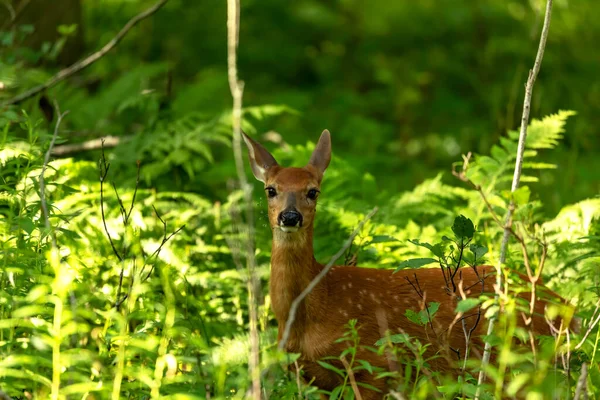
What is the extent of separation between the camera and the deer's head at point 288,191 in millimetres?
4426

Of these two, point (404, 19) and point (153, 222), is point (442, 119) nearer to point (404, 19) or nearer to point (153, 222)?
point (404, 19)

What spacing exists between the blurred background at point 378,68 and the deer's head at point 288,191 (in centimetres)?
272

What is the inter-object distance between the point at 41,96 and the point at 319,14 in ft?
16.6

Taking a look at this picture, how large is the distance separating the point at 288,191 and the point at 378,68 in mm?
6205

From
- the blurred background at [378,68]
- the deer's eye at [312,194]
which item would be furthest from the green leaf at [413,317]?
the blurred background at [378,68]

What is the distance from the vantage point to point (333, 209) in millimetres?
5375

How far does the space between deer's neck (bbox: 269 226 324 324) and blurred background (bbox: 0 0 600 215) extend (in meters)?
3.24

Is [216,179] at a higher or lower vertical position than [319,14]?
lower

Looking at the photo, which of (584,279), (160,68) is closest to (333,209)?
(584,279)

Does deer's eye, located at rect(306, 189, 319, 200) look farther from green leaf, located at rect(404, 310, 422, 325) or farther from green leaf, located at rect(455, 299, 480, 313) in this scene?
green leaf, located at rect(455, 299, 480, 313)

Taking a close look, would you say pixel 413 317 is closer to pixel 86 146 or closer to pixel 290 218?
pixel 290 218

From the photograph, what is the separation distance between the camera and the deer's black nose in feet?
14.4

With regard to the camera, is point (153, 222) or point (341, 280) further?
point (153, 222)

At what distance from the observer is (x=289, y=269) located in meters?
4.45
